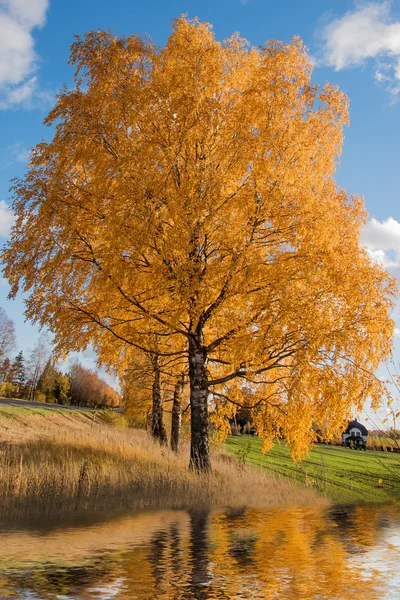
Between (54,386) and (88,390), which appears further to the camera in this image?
(88,390)

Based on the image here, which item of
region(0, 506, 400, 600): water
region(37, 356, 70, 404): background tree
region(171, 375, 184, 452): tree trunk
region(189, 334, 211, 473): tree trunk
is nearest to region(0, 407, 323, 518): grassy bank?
region(189, 334, 211, 473): tree trunk

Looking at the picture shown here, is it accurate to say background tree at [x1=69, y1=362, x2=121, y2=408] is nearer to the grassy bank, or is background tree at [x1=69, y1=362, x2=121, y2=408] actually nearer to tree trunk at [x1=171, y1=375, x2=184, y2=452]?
tree trunk at [x1=171, y1=375, x2=184, y2=452]

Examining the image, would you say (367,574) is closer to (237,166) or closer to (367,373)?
(367,373)

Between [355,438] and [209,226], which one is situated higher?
[209,226]

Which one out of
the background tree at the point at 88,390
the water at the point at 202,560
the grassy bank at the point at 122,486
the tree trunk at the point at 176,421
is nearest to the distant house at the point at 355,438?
the tree trunk at the point at 176,421

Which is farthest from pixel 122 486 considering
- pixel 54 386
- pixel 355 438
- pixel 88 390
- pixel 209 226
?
pixel 88 390

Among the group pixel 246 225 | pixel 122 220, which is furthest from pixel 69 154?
pixel 246 225

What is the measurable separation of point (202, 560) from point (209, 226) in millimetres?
8263

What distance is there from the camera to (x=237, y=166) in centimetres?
1255

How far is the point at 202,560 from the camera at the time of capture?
4855 millimetres

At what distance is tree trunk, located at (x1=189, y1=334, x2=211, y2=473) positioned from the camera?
13.4 metres

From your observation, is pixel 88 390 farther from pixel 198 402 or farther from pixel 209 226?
pixel 209 226

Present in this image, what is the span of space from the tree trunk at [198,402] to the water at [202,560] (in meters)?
5.20

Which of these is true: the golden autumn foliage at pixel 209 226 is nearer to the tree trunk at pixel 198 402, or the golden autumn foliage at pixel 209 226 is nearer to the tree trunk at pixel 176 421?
the tree trunk at pixel 198 402
